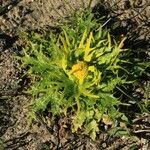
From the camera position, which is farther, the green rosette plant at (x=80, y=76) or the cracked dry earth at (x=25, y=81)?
the cracked dry earth at (x=25, y=81)

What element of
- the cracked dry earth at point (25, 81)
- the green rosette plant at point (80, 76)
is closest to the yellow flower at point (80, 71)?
the green rosette plant at point (80, 76)

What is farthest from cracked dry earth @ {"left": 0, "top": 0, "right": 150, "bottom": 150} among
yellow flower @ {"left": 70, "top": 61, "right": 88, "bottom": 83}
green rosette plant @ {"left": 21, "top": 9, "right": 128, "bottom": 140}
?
yellow flower @ {"left": 70, "top": 61, "right": 88, "bottom": 83}

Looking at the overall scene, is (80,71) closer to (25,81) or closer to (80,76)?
(80,76)

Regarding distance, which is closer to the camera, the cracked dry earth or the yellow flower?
the yellow flower

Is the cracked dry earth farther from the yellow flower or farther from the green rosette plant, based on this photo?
the yellow flower

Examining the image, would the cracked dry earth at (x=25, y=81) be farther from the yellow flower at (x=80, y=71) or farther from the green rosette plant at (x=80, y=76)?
the yellow flower at (x=80, y=71)

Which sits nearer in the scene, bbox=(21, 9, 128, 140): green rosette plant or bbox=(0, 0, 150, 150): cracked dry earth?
bbox=(21, 9, 128, 140): green rosette plant

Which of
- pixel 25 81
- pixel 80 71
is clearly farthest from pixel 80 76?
pixel 25 81

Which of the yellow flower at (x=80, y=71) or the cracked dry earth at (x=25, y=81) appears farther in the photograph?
the cracked dry earth at (x=25, y=81)
